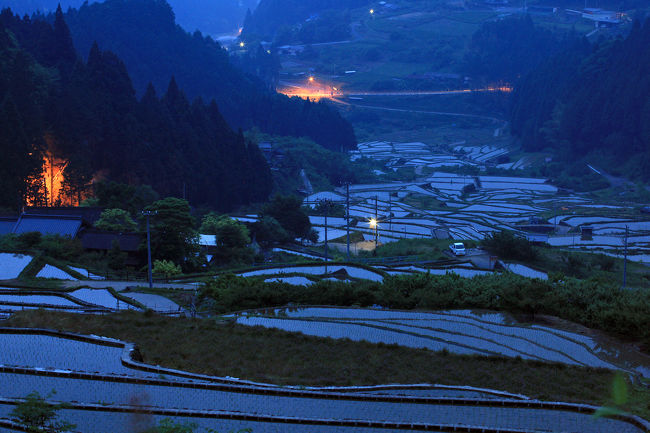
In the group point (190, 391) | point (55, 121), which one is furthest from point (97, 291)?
point (55, 121)

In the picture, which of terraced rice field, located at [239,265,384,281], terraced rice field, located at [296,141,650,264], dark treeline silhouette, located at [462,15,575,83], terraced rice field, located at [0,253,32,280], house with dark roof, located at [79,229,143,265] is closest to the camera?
terraced rice field, located at [0,253,32,280]

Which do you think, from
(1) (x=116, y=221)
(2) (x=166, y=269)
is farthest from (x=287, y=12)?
(2) (x=166, y=269)

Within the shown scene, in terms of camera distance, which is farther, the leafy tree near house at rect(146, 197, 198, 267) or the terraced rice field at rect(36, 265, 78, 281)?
the leafy tree near house at rect(146, 197, 198, 267)

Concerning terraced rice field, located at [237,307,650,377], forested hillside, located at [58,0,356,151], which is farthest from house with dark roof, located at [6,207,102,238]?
forested hillside, located at [58,0,356,151]

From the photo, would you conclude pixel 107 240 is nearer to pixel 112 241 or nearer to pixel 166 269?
pixel 112 241

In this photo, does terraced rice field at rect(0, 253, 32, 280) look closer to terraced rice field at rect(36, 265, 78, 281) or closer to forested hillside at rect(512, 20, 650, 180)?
terraced rice field at rect(36, 265, 78, 281)

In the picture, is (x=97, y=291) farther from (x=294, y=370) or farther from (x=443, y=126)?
(x=443, y=126)
